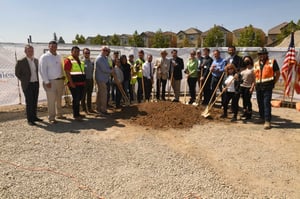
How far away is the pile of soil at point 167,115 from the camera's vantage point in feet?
22.3

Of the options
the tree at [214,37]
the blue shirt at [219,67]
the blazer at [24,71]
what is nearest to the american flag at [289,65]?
the blue shirt at [219,67]

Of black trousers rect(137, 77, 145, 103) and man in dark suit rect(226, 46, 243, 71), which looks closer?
man in dark suit rect(226, 46, 243, 71)

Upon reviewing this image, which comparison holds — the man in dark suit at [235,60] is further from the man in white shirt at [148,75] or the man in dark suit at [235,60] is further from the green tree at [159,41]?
the green tree at [159,41]

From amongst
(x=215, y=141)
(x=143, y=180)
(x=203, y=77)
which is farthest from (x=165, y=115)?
(x=143, y=180)

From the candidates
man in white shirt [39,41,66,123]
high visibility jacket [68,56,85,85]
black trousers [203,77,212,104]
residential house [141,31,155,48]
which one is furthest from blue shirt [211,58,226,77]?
residential house [141,31,155,48]

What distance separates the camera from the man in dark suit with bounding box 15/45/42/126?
243 inches

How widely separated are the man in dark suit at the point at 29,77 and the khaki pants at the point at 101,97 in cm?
176

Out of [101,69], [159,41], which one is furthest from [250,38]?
[101,69]

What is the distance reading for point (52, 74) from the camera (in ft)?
21.2

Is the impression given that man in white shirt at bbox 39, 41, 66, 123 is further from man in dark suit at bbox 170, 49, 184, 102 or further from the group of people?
man in dark suit at bbox 170, 49, 184, 102

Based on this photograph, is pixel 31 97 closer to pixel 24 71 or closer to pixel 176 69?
pixel 24 71

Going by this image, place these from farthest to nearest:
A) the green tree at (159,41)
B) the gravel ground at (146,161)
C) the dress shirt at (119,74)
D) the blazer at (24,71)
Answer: the green tree at (159,41)
the dress shirt at (119,74)
the blazer at (24,71)
the gravel ground at (146,161)

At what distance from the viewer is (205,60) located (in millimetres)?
9047

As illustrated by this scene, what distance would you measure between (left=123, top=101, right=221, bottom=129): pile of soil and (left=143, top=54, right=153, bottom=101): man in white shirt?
5.65ft
